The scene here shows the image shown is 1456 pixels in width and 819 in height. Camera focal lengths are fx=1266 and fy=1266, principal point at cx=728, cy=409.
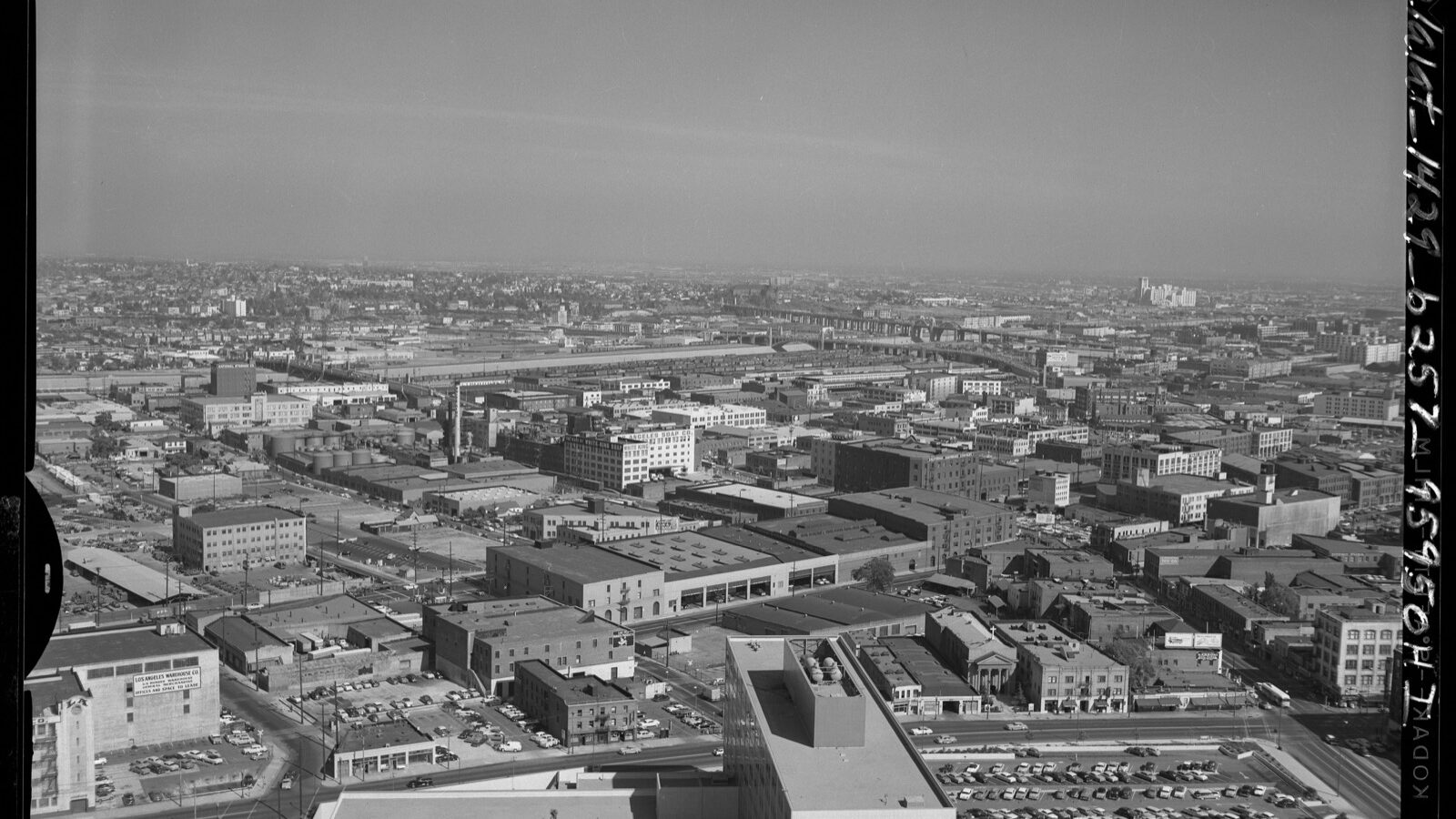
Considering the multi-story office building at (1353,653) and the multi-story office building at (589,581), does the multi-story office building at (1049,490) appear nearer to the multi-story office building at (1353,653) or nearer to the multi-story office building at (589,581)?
the multi-story office building at (589,581)

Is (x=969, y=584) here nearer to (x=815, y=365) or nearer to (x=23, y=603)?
(x=23, y=603)

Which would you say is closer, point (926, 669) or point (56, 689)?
point (56, 689)

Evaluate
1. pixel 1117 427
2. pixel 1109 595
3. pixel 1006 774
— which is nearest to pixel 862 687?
pixel 1006 774

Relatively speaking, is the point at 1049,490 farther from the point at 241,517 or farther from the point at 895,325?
the point at 895,325

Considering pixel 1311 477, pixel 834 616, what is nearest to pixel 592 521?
pixel 834 616

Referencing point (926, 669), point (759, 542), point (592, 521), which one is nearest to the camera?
point (926, 669)

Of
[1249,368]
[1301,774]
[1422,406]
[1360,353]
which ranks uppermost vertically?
[1422,406]
